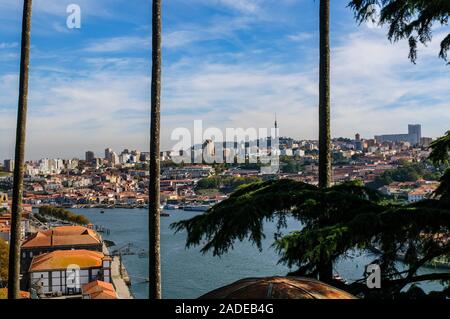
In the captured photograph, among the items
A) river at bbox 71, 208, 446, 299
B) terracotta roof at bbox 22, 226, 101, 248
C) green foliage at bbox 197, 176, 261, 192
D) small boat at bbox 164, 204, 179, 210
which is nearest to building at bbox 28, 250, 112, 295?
river at bbox 71, 208, 446, 299

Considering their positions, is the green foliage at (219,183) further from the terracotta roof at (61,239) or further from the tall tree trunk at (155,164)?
the tall tree trunk at (155,164)

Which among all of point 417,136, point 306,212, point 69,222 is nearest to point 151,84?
point 306,212

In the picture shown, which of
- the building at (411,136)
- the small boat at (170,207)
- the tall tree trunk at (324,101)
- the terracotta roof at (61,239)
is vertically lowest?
the terracotta roof at (61,239)

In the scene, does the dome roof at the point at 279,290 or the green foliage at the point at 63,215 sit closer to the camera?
the dome roof at the point at 279,290

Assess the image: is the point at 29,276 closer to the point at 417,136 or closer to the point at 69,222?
the point at 69,222

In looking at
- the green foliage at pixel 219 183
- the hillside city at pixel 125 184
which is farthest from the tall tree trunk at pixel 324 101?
the green foliage at pixel 219 183
